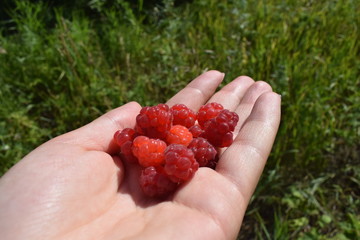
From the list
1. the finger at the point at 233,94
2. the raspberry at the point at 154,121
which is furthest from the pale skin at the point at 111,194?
the finger at the point at 233,94

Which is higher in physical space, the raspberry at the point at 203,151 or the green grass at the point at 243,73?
the raspberry at the point at 203,151

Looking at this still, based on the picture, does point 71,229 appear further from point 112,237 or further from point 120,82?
point 120,82

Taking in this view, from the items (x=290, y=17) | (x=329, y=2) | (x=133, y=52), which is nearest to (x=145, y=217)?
(x=133, y=52)

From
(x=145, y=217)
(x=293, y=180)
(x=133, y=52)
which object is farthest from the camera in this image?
(x=133, y=52)

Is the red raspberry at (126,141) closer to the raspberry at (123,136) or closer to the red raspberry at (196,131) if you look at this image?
the raspberry at (123,136)

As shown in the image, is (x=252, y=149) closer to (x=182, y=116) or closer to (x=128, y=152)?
(x=182, y=116)

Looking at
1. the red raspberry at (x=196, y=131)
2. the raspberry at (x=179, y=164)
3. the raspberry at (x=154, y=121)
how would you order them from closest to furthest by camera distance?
the raspberry at (x=179, y=164), the raspberry at (x=154, y=121), the red raspberry at (x=196, y=131)

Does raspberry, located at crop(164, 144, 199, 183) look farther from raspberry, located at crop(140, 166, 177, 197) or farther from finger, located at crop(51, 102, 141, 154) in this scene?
finger, located at crop(51, 102, 141, 154)
